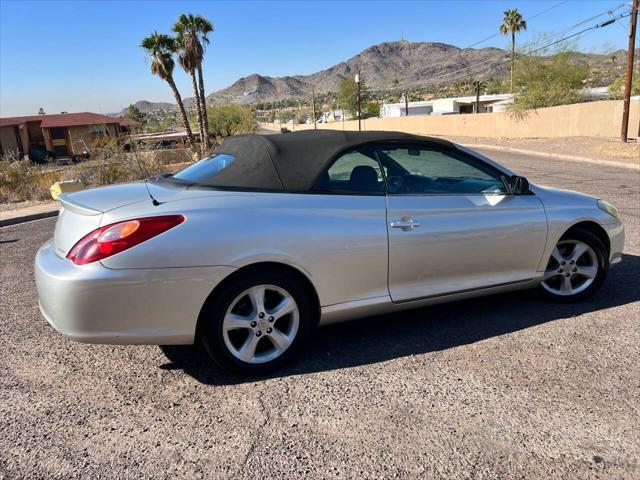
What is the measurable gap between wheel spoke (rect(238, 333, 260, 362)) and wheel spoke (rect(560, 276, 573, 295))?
281 centimetres

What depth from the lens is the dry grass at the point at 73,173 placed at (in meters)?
14.0

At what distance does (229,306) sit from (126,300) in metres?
0.60

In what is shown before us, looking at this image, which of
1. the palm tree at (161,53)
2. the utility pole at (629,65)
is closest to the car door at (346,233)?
the utility pole at (629,65)

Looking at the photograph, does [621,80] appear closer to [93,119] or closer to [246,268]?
[246,268]

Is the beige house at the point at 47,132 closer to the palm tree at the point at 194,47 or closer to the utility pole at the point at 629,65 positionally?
the palm tree at the point at 194,47

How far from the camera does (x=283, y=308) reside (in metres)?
3.38

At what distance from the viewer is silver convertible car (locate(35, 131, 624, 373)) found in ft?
9.91

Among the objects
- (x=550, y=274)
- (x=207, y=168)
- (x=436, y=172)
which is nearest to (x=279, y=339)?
(x=207, y=168)

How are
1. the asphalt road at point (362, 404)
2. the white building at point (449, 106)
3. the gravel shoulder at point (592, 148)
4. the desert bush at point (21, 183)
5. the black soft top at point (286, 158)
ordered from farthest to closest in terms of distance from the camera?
the white building at point (449, 106)
the gravel shoulder at point (592, 148)
the desert bush at point (21, 183)
the black soft top at point (286, 158)
the asphalt road at point (362, 404)

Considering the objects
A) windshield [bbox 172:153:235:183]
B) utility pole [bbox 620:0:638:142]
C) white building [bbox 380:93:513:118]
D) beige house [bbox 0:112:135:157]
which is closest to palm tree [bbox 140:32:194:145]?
beige house [bbox 0:112:135:157]

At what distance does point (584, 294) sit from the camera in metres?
4.55

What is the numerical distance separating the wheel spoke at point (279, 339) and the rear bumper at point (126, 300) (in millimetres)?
533

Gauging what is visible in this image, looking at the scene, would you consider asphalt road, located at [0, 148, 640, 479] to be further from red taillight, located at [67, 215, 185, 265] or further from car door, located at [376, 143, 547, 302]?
red taillight, located at [67, 215, 185, 265]

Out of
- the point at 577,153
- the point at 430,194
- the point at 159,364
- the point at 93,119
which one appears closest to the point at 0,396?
the point at 159,364
